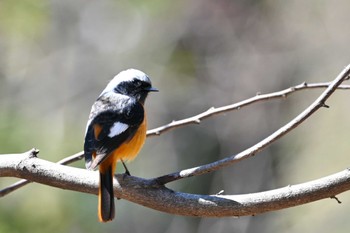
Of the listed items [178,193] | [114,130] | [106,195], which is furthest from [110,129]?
[178,193]

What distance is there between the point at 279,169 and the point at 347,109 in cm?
105

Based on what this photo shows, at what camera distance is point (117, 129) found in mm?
3707

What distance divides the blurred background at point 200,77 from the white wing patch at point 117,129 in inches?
103

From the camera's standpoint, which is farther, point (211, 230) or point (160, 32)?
point (160, 32)

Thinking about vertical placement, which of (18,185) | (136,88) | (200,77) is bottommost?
(18,185)

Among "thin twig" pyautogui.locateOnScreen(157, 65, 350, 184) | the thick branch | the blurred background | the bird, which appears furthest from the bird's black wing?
the blurred background

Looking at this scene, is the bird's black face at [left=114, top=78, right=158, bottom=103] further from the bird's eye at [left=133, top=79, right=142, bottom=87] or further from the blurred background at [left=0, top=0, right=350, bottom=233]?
the blurred background at [left=0, top=0, right=350, bottom=233]

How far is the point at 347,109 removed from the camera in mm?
7371

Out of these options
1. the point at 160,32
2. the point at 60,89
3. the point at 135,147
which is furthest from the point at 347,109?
the point at 135,147

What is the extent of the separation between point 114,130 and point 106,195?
70cm

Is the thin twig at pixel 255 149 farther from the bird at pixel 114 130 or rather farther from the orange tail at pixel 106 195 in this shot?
the bird at pixel 114 130

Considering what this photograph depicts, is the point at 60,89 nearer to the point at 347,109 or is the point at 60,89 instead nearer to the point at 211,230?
the point at 211,230

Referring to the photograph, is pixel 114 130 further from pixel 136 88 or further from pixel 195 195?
pixel 195 195

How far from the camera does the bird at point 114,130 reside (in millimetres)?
3160
